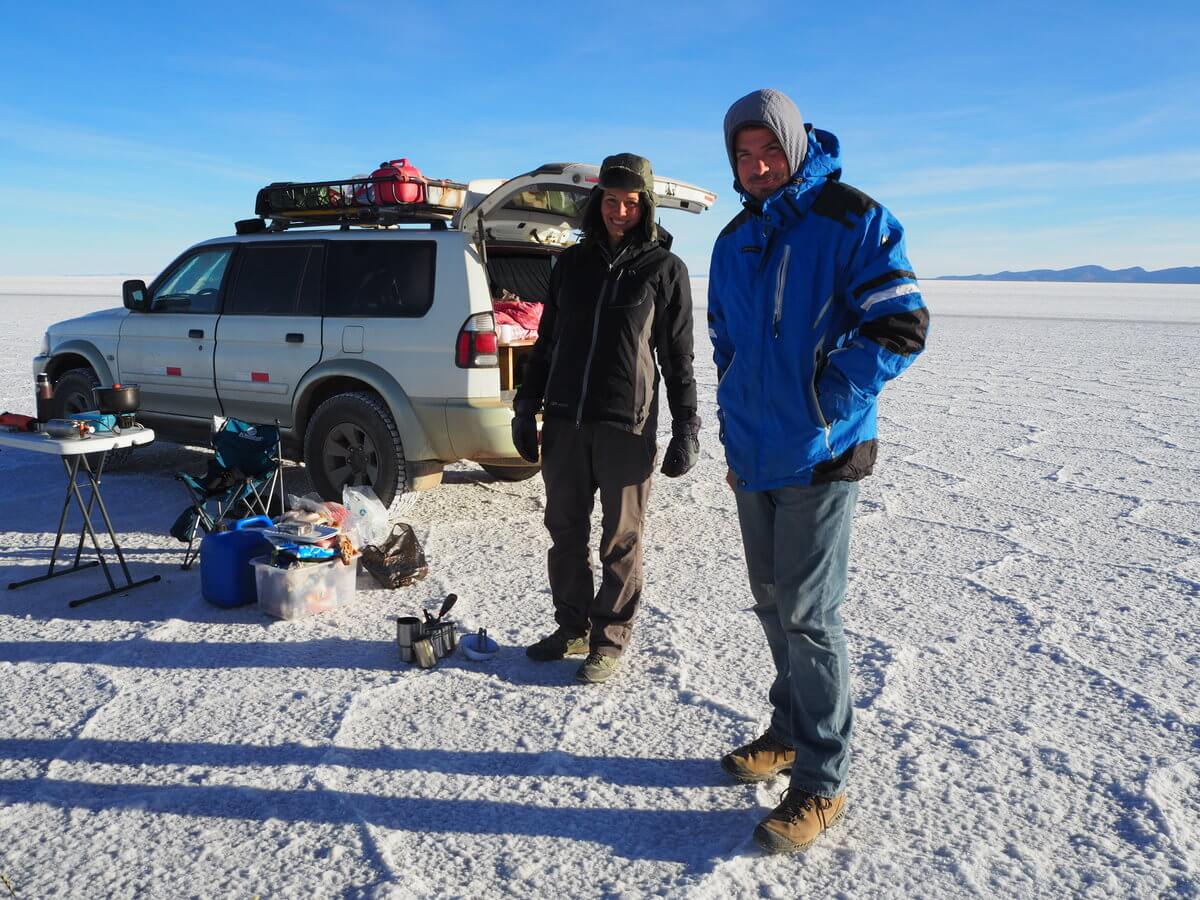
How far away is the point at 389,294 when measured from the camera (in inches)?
215

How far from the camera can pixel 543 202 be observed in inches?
220

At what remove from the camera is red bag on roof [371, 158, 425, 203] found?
5684 millimetres

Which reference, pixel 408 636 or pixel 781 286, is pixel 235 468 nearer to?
pixel 408 636

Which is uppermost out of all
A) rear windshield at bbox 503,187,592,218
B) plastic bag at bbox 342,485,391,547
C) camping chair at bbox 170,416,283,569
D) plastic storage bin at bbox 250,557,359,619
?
rear windshield at bbox 503,187,592,218

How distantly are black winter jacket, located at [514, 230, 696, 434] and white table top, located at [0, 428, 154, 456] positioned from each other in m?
2.07

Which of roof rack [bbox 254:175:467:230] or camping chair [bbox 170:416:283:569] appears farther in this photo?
roof rack [bbox 254:175:467:230]

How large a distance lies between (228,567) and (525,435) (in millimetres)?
1618

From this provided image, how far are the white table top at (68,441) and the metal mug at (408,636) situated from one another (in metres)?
1.59

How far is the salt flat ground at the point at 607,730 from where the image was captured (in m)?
2.49

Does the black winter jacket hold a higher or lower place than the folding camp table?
higher

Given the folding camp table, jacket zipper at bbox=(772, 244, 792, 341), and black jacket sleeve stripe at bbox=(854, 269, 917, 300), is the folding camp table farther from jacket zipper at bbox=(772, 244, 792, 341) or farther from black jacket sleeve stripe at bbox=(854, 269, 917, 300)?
black jacket sleeve stripe at bbox=(854, 269, 917, 300)

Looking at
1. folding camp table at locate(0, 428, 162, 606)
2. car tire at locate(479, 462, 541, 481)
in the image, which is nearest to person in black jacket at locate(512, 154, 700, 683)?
folding camp table at locate(0, 428, 162, 606)

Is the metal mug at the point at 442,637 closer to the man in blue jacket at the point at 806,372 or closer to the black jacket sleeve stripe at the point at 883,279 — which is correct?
the man in blue jacket at the point at 806,372

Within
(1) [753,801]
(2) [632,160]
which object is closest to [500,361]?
(2) [632,160]
